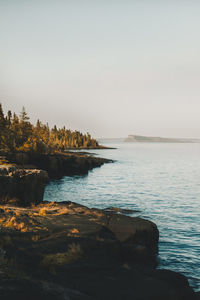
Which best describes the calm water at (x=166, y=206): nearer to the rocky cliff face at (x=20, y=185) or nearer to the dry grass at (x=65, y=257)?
the dry grass at (x=65, y=257)

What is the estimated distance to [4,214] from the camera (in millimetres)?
13891

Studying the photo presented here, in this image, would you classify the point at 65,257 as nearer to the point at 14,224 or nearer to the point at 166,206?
the point at 14,224

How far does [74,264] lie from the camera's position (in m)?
9.33

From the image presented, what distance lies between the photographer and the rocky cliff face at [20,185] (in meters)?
20.6

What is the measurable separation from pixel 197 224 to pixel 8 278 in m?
18.6

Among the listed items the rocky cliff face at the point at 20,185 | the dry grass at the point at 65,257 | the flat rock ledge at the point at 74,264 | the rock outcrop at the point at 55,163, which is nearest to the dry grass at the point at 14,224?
the flat rock ledge at the point at 74,264

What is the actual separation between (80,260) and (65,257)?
0.63 meters

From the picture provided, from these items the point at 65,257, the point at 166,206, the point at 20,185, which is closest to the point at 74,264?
the point at 65,257

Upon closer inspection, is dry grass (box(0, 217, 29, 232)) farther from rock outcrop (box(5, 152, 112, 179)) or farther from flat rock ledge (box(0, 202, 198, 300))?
rock outcrop (box(5, 152, 112, 179))

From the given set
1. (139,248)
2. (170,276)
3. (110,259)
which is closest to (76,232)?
(110,259)

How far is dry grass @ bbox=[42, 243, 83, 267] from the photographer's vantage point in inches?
356

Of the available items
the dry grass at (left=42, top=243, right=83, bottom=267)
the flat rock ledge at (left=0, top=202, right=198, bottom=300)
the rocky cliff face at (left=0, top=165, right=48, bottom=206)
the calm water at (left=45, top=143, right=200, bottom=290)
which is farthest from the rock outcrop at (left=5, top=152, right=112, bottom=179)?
the dry grass at (left=42, top=243, right=83, bottom=267)

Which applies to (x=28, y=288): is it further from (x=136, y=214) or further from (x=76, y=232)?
(x=136, y=214)

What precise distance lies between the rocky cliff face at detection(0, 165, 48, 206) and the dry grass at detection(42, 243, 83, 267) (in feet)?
39.7
